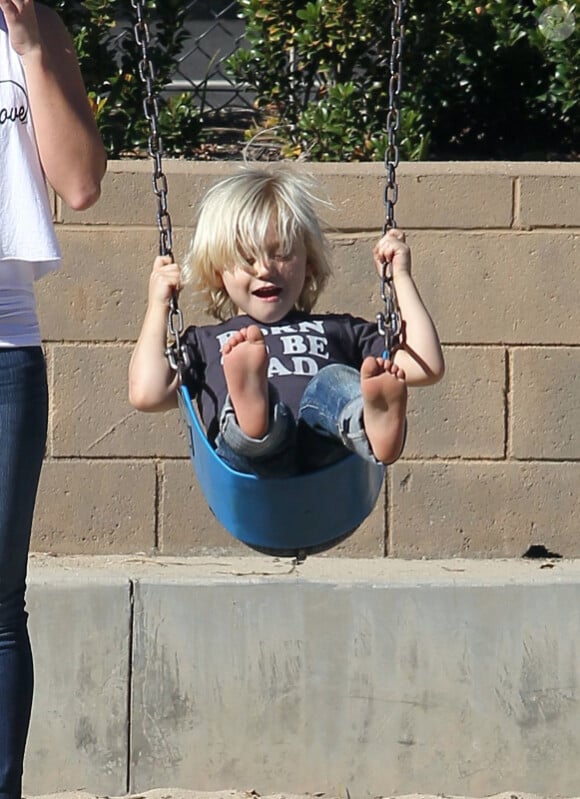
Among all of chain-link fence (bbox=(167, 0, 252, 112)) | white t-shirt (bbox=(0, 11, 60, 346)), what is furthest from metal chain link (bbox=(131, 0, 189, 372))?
chain-link fence (bbox=(167, 0, 252, 112))

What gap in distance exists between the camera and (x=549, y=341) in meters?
4.62

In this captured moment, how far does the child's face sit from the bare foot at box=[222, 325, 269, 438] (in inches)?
13.9

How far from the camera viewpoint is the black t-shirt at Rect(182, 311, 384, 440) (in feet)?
10.9

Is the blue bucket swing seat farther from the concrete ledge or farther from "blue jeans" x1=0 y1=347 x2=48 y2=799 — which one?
the concrete ledge

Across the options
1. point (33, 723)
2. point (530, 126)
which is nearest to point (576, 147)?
point (530, 126)

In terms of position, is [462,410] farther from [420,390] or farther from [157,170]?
[157,170]

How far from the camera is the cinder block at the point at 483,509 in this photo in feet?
15.3

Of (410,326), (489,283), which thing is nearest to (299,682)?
(489,283)

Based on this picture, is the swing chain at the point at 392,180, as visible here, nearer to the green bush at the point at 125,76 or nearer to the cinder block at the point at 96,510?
the cinder block at the point at 96,510

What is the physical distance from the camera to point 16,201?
115 inches

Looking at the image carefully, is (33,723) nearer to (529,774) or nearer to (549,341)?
(529,774)

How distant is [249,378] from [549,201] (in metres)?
1.87

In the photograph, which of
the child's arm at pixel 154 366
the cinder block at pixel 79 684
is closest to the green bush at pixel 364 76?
the cinder block at pixel 79 684

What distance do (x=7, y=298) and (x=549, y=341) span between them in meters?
2.15
